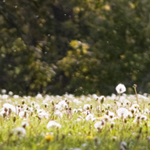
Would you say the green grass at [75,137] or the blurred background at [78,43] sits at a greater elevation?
the blurred background at [78,43]

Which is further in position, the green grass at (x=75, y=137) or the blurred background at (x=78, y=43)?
the blurred background at (x=78, y=43)

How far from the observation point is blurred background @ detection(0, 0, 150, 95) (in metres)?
13.2

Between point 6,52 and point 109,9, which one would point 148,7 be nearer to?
point 109,9

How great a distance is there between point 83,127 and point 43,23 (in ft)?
30.0

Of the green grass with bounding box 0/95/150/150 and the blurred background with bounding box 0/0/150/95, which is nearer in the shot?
the green grass with bounding box 0/95/150/150

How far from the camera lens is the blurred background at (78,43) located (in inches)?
521

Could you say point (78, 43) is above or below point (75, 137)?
above

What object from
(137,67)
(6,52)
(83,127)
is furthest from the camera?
(137,67)

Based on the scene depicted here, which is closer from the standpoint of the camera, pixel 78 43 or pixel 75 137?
pixel 75 137

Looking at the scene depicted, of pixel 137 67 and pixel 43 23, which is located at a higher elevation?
pixel 43 23

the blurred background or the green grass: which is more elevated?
the blurred background

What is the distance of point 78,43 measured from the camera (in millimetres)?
13211

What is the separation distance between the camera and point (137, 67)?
13953mm

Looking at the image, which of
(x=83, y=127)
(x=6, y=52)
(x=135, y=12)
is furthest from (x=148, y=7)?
(x=83, y=127)
